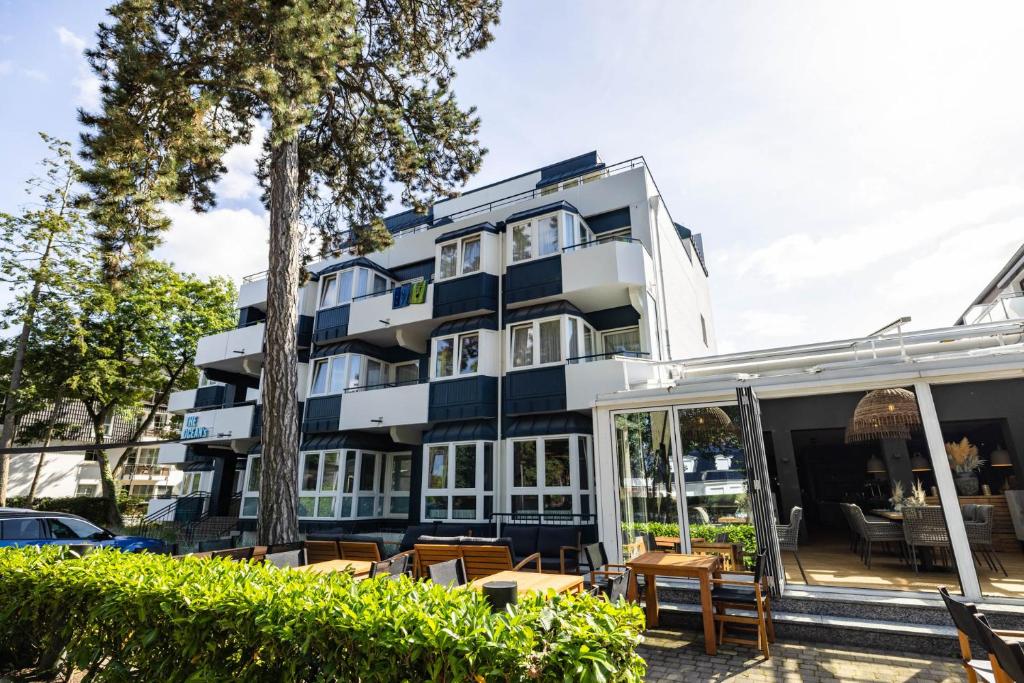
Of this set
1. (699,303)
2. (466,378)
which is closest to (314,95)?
(466,378)

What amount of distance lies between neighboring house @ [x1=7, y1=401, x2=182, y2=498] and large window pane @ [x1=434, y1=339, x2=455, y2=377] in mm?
18906

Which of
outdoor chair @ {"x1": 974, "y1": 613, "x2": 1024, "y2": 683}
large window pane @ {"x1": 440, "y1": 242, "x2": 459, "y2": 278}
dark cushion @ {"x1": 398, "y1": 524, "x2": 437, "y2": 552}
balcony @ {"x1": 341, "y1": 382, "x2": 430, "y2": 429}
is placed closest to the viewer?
outdoor chair @ {"x1": 974, "y1": 613, "x2": 1024, "y2": 683}

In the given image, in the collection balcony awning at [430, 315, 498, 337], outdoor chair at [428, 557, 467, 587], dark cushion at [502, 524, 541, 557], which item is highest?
balcony awning at [430, 315, 498, 337]

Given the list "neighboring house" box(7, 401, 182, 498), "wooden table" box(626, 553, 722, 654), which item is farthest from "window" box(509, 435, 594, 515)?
"neighboring house" box(7, 401, 182, 498)

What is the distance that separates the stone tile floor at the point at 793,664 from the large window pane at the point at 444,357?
9121 millimetres

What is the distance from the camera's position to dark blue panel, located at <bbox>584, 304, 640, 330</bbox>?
43.0ft

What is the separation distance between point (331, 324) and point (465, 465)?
6739mm

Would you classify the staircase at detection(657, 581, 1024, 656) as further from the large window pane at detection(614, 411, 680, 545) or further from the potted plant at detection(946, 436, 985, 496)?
the potted plant at detection(946, 436, 985, 496)

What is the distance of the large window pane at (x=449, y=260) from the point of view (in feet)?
47.9

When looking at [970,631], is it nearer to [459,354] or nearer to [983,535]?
[983,535]

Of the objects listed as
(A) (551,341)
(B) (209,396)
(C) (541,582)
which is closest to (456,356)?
(A) (551,341)

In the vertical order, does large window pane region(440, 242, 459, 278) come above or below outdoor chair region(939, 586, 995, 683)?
above

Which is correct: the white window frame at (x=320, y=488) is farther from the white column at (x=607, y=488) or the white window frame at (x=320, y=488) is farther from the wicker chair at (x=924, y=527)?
the wicker chair at (x=924, y=527)

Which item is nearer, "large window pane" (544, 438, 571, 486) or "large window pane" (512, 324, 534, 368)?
"large window pane" (544, 438, 571, 486)
